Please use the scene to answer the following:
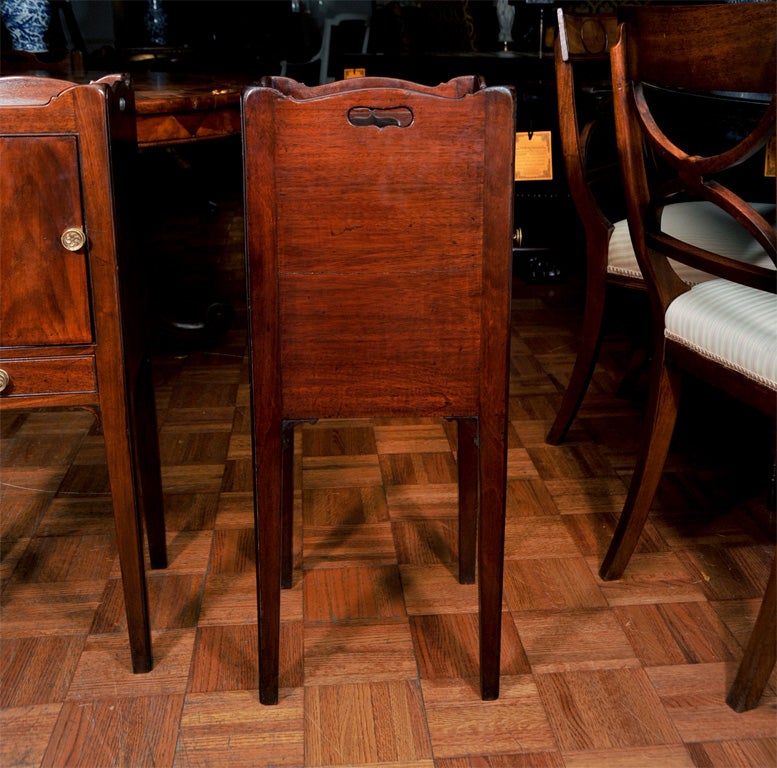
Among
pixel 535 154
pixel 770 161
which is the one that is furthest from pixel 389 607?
pixel 535 154

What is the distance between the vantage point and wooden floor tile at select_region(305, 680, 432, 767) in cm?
112

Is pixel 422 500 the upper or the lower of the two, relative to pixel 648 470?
lower

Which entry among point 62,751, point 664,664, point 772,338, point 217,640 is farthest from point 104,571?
point 772,338

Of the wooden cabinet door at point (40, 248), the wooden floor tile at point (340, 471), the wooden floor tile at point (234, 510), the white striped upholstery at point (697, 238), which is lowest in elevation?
the wooden floor tile at point (234, 510)

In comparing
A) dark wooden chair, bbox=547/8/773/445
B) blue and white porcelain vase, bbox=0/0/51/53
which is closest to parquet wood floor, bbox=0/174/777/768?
dark wooden chair, bbox=547/8/773/445

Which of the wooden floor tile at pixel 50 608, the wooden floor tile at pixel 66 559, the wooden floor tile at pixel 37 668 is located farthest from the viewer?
the wooden floor tile at pixel 66 559

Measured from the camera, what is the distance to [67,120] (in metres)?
1.01

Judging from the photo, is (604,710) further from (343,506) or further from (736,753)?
(343,506)

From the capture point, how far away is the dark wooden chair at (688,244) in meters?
1.07

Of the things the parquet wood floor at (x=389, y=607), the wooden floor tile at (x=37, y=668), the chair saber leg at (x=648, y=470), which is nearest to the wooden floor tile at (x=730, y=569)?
the parquet wood floor at (x=389, y=607)

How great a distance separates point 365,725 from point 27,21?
183 centimetres

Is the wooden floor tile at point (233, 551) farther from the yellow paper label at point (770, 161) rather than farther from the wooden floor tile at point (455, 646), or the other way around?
the yellow paper label at point (770, 161)

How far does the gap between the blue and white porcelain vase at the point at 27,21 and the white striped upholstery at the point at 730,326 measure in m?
1.69

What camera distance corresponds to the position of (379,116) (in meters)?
1.12
